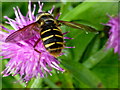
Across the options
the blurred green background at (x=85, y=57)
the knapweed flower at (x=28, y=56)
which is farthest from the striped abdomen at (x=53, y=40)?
the blurred green background at (x=85, y=57)

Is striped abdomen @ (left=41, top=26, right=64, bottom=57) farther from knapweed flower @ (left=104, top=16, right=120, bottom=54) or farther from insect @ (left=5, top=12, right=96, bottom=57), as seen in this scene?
knapweed flower @ (left=104, top=16, right=120, bottom=54)

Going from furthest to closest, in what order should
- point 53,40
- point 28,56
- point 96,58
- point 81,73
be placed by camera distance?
1. point 96,58
2. point 81,73
3. point 28,56
4. point 53,40

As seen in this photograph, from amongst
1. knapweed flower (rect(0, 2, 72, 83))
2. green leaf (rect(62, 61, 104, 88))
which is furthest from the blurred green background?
knapweed flower (rect(0, 2, 72, 83))

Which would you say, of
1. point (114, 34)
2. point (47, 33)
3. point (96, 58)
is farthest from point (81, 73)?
point (47, 33)

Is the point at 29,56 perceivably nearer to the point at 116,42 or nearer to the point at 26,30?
the point at 26,30

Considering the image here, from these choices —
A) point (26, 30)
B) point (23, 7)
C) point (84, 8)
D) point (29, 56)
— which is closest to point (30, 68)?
point (29, 56)

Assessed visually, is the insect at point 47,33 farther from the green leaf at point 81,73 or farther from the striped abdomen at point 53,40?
the green leaf at point 81,73

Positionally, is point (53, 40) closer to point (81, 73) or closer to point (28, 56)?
point (28, 56)
